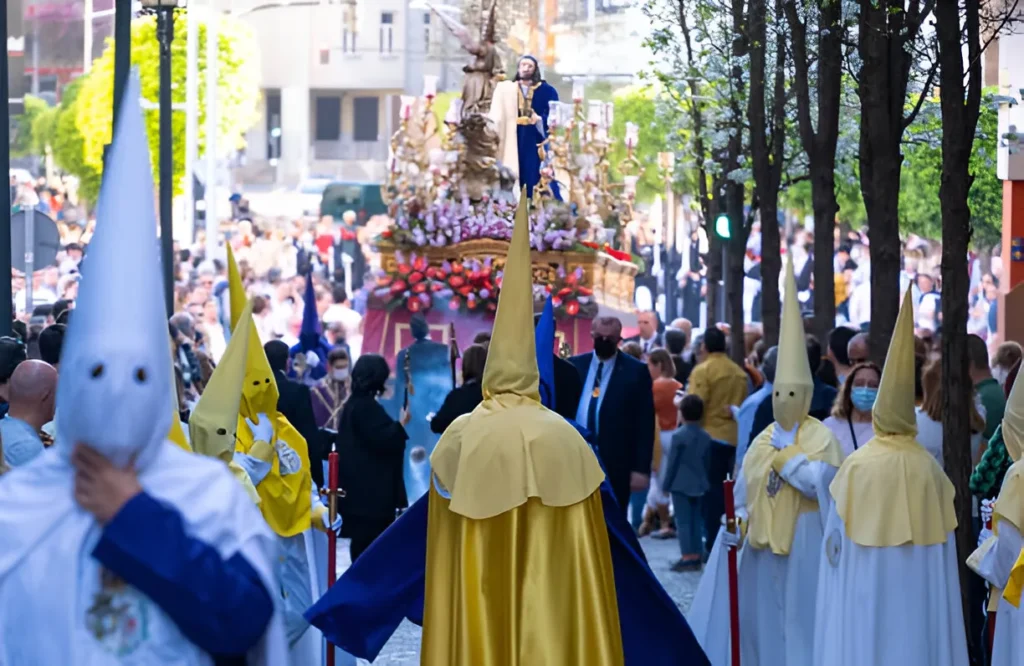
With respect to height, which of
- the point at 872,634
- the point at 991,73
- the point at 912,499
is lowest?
the point at 872,634

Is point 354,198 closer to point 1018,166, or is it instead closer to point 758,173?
point 1018,166

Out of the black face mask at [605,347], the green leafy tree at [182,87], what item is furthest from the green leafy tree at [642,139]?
the black face mask at [605,347]

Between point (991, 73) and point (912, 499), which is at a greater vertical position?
point (991, 73)

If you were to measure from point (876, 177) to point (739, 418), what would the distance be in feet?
8.27

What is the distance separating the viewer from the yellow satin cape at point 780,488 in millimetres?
9820

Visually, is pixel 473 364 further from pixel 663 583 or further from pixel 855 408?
pixel 855 408

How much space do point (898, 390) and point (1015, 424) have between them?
58 centimetres

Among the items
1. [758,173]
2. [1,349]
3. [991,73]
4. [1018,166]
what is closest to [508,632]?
[1,349]

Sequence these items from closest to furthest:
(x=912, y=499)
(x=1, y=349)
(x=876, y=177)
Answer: (x=912, y=499), (x=1, y=349), (x=876, y=177)

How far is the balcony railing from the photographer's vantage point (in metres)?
68.9

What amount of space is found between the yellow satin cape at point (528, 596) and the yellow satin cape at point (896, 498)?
1.63m

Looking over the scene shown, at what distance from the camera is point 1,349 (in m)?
9.66

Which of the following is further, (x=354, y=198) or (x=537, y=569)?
(x=354, y=198)

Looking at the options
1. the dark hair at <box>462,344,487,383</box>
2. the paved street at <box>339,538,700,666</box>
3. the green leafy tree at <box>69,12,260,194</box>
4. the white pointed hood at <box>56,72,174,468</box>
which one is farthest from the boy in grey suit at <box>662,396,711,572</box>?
the green leafy tree at <box>69,12,260,194</box>
